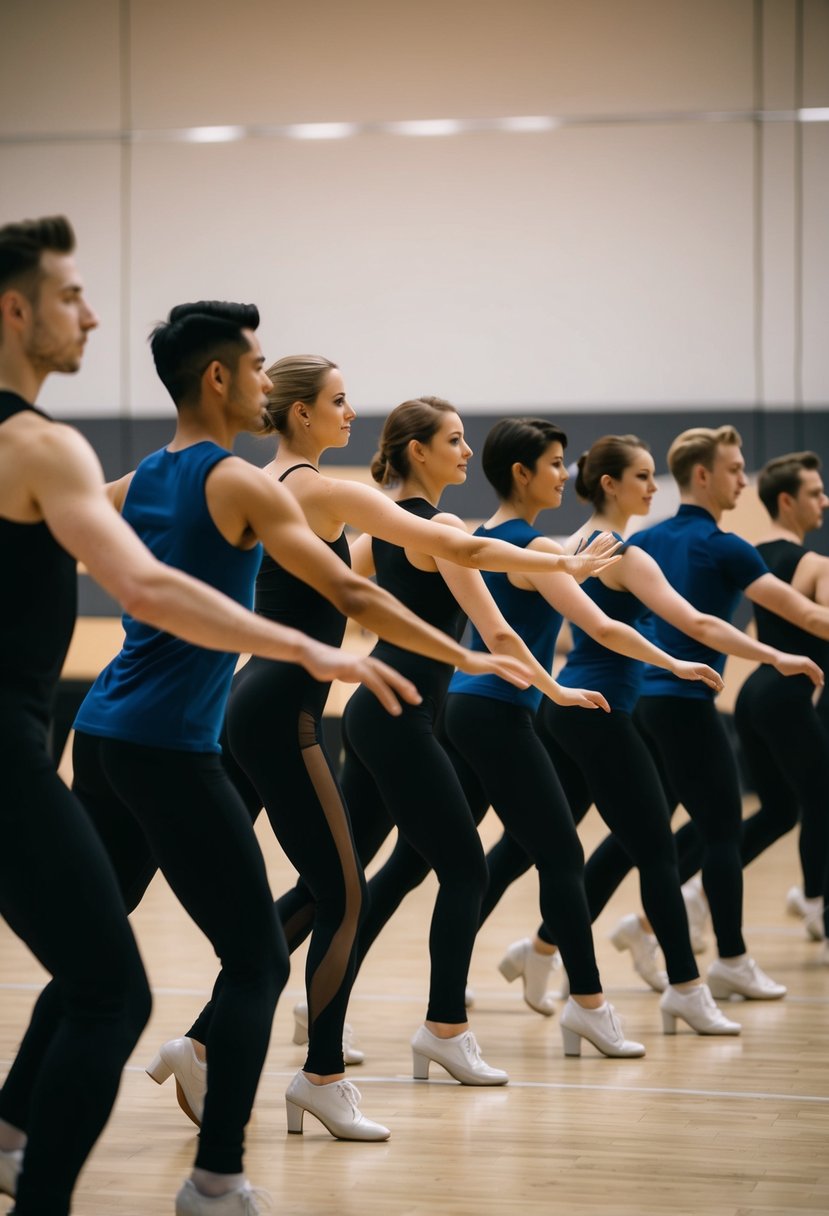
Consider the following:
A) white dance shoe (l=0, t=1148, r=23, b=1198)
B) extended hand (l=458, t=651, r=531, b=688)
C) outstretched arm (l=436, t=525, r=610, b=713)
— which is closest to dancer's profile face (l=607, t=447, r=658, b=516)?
outstretched arm (l=436, t=525, r=610, b=713)

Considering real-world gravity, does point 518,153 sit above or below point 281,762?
above

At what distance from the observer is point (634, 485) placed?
412cm

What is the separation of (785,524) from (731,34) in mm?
4678

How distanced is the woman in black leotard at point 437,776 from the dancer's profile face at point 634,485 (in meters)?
0.66

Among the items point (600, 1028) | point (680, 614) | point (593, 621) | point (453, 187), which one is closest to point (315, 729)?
point (593, 621)

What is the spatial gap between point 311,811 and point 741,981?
2.02m

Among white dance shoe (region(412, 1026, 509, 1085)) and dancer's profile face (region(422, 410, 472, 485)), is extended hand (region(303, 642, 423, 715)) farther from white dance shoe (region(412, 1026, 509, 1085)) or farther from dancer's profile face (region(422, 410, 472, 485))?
white dance shoe (region(412, 1026, 509, 1085))

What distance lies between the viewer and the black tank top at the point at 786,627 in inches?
192

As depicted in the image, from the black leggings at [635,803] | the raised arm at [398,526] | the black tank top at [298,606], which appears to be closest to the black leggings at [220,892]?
the black tank top at [298,606]

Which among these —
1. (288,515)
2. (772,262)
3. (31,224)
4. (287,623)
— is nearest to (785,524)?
(287,623)

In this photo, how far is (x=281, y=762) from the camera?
2826 millimetres

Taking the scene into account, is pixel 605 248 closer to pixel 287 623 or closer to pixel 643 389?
pixel 643 389

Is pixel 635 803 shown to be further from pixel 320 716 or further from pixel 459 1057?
pixel 320 716

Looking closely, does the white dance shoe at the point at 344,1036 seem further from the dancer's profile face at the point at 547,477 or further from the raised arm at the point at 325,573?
the raised arm at the point at 325,573
